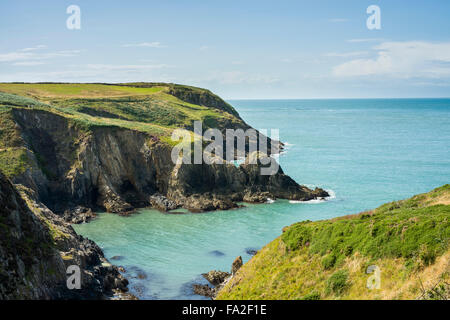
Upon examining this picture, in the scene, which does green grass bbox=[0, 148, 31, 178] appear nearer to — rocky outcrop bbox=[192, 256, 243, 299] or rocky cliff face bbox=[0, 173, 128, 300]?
rocky cliff face bbox=[0, 173, 128, 300]

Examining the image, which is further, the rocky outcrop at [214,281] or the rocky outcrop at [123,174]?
the rocky outcrop at [123,174]

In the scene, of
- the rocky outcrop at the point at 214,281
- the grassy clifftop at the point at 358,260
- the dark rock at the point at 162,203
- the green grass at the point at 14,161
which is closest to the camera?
the grassy clifftop at the point at 358,260

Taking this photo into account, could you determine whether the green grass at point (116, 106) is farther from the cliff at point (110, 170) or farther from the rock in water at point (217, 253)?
the rock in water at point (217, 253)

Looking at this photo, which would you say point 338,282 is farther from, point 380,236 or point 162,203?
point 162,203

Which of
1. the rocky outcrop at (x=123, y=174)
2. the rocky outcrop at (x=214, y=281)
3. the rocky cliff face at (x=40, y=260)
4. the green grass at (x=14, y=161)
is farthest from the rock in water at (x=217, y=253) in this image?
the green grass at (x=14, y=161)

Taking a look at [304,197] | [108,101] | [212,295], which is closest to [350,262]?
[212,295]
